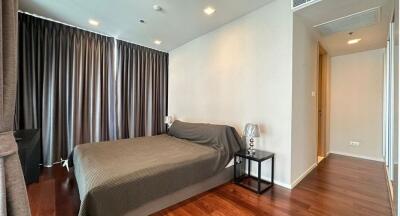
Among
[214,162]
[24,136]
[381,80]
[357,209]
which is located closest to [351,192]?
[357,209]

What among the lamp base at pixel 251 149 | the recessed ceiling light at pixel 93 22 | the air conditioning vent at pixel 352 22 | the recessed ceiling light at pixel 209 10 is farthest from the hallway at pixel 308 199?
the recessed ceiling light at pixel 93 22

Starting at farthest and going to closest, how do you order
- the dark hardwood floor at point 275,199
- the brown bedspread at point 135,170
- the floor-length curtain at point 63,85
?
the floor-length curtain at point 63,85, the dark hardwood floor at point 275,199, the brown bedspread at point 135,170

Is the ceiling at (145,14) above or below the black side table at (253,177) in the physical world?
above

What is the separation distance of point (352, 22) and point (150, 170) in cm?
352

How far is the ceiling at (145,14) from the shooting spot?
9.16 ft

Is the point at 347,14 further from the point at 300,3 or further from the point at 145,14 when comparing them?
the point at 145,14

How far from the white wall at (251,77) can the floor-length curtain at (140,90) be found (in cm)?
97

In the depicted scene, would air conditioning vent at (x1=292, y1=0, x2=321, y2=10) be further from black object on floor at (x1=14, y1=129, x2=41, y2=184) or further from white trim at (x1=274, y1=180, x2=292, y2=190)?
black object on floor at (x1=14, y1=129, x2=41, y2=184)

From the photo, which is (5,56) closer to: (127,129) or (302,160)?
(302,160)

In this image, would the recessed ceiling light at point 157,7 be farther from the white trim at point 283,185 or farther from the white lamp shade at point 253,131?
the white trim at point 283,185

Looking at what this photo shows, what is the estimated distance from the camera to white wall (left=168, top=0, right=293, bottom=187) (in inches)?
106

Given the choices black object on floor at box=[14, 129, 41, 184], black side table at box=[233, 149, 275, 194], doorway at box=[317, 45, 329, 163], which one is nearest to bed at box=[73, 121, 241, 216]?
black side table at box=[233, 149, 275, 194]

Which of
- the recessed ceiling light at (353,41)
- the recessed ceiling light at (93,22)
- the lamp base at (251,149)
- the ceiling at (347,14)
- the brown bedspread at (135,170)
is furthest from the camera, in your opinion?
the recessed ceiling light at (353,41)

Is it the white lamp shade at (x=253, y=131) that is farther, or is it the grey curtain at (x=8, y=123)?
the white lamp shade at (x=253, y=131)
